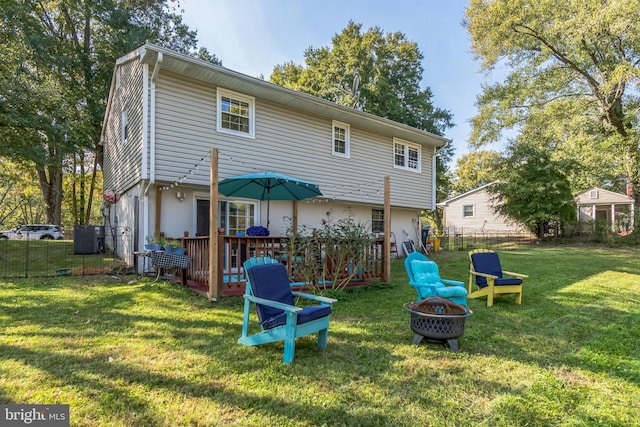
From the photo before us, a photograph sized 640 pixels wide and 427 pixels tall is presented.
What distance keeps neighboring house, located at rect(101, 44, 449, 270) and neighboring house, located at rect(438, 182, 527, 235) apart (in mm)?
15343

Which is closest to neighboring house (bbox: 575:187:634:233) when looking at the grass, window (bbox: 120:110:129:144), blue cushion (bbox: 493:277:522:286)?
blue cushion (bbox: 493:277:522:286)

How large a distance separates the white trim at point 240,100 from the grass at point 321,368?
4.75 m

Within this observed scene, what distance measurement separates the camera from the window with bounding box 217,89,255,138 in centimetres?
867

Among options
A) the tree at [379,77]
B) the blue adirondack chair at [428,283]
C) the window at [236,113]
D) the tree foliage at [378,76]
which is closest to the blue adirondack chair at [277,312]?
the blue adirondack chair at [428,283]

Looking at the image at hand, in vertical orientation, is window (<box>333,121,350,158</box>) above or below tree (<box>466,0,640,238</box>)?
below

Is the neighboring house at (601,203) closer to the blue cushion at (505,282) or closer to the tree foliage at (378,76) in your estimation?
the tree foliage at (378,76)

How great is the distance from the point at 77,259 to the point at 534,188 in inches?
815

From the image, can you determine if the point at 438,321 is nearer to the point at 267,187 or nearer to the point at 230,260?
the point at 230,260

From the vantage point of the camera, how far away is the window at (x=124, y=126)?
9.80 meters

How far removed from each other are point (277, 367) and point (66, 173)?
26342 millimetres

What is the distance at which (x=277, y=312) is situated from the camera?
3.70 metres

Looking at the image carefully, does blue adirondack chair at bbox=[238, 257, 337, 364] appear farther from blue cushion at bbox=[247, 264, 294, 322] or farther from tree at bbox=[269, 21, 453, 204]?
tree at bbox=[269, 21, 453, 204]

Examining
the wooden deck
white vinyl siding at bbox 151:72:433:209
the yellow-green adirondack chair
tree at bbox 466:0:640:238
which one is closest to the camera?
the yellow-green adirondack chair

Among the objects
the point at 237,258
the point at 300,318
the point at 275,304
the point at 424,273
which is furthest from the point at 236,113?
the point at 300,318
